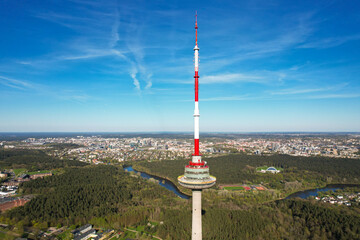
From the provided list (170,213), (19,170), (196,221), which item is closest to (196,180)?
(196,221)

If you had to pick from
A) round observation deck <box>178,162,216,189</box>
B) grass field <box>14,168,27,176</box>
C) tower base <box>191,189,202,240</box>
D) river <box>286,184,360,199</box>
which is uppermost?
round observation deck <box>178,162,216,189</box>

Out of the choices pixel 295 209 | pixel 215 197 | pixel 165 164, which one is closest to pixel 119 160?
pixel 165 164

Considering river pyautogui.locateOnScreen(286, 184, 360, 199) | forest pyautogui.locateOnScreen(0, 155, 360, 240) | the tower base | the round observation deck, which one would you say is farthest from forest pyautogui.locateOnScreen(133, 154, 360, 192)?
the round observation deck

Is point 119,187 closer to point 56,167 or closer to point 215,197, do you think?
point 215,197

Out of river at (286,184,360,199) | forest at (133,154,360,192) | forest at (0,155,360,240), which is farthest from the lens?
forest at (133,154,360,192)

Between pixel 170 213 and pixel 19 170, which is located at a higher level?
pixel 19 170

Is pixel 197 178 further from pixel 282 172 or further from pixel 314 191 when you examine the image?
pixel 282 172

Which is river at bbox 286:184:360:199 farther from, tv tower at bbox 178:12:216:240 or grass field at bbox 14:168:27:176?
grass field at bbox 14:168:27:176

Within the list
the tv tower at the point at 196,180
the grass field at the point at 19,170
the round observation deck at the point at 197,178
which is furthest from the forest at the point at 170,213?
the grass field at the point at 19,170
